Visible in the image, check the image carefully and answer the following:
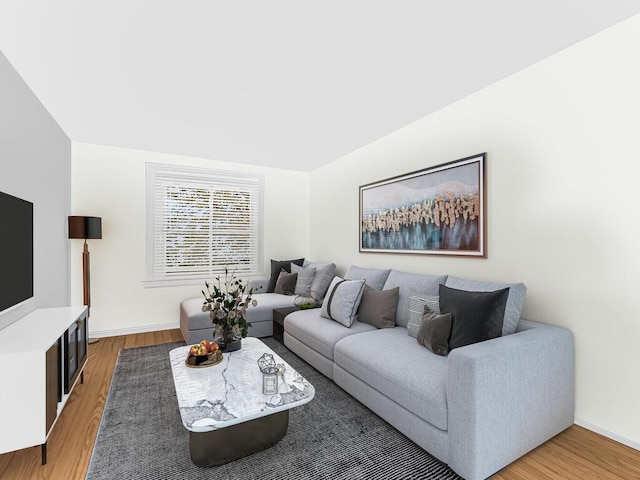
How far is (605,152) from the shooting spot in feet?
6.45

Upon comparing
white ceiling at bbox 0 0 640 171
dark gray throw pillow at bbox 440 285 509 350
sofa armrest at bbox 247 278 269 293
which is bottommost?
sofa armrest at bbox 247 278 269 293

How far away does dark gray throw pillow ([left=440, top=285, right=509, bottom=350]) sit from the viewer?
1982 millimetres

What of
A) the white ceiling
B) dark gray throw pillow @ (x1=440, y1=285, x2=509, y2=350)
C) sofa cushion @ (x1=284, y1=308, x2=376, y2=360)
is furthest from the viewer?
sofa cushion @ (x1=284, y1=308, x2=376, y2=360)

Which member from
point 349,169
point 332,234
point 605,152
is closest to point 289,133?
point 349,169

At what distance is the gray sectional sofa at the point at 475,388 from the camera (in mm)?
1589

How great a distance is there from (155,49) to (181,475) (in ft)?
8.65

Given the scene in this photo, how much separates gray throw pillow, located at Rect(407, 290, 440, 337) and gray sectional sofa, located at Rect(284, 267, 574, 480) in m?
0.09

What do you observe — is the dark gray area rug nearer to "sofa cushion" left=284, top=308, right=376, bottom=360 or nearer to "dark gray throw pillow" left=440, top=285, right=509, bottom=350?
"sofa cushion" left=284, top=308, right=376, bottom=360

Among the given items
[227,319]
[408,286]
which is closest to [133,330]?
[227,319]

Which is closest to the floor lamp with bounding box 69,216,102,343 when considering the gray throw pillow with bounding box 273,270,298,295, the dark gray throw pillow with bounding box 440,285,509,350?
the gray throw pillow with bounding box 273,270,298,295

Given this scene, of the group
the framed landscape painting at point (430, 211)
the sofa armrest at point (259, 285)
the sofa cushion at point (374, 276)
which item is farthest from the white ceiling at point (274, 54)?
the sofa armrest at point (259, 285)

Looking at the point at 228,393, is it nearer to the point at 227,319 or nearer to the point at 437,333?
the point at 227,319

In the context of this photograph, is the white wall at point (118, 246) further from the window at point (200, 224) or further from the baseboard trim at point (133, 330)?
the window at point (200, 224)

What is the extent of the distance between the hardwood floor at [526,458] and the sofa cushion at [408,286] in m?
1.20
